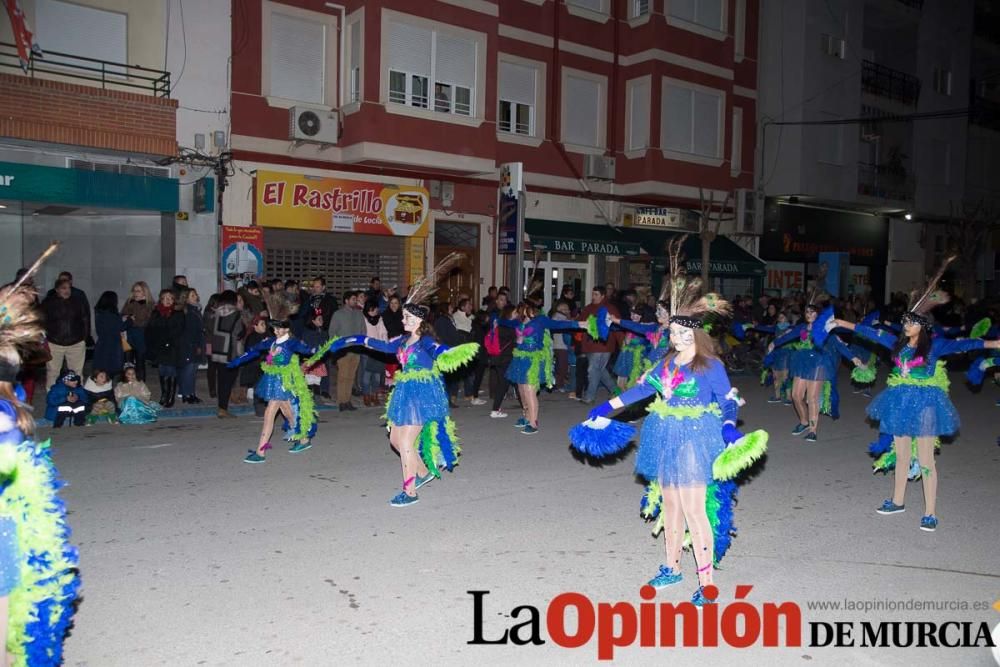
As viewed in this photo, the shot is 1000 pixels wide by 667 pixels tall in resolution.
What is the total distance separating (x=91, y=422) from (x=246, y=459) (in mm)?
3374

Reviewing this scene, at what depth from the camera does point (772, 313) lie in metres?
19.4

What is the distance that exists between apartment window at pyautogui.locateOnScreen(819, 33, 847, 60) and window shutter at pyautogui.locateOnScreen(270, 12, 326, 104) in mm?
18152

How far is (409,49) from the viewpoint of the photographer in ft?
61.5

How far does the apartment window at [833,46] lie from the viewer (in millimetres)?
28078

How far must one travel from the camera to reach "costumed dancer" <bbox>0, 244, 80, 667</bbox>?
12.0 ft

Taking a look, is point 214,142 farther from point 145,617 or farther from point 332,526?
point 145,617

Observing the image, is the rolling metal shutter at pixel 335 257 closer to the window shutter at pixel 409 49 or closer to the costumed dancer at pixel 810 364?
the window shutter at pixel 409 49

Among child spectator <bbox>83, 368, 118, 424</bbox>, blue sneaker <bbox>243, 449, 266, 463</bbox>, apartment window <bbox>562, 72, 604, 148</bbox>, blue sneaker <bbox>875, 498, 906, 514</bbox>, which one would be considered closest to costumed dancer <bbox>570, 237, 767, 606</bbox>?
blue sneaker <bbox>875, 498, 906, 514</bbox>

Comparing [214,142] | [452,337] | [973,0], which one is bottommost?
[452,337]

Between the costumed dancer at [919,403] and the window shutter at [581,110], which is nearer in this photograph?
the costumed dancer at [919,403]

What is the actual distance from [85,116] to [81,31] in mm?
1972

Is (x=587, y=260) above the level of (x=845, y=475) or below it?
above

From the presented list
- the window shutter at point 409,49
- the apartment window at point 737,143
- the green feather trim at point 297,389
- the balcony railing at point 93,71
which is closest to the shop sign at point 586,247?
the window shutter at point 409,49

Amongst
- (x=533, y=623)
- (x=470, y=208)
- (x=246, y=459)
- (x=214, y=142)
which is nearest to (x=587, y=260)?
(x=470, y=208)
